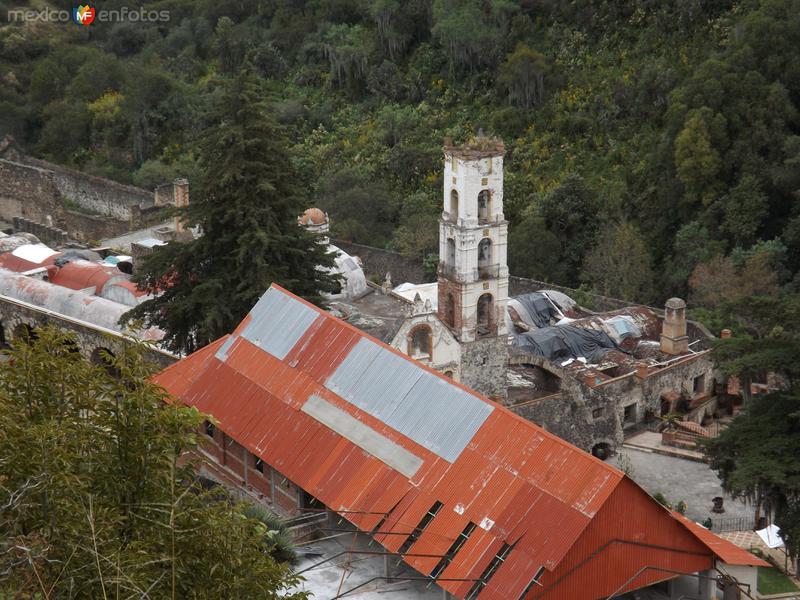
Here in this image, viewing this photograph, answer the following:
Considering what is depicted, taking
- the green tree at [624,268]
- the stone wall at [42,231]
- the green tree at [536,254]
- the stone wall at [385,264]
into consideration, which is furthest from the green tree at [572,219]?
the stone wall at [42,231]

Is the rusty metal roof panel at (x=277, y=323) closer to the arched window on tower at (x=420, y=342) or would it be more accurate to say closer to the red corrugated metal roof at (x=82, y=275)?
the arched window on tower at (x=420, y=342)

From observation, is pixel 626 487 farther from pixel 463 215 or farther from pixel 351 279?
pixel 351 279

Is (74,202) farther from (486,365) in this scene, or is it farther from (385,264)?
(486,365)

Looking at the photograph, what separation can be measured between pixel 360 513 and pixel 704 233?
22.3 metres

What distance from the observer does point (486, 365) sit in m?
32.9

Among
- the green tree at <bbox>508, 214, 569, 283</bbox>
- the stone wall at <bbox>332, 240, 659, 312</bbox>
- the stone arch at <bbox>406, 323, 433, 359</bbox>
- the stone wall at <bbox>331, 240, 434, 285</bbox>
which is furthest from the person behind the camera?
the stone wall at <bbox>331, 240, 434, 285</bbox>

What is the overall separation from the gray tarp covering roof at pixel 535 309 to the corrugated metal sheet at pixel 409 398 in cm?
1297

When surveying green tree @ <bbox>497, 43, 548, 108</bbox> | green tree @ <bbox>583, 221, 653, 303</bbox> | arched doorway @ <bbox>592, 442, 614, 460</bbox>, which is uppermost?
green tree @ <bbox>497, 43, 548, 108</bbox>

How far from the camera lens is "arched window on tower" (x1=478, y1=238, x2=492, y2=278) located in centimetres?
3259

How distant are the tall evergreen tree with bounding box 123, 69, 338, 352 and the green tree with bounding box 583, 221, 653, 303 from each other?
11.8 m

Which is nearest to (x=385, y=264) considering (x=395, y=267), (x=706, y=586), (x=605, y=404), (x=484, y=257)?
(x=395, y=267)

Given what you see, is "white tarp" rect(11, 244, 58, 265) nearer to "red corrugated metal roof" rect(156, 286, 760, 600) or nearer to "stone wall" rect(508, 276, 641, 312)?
"stone wall" rect(508, 276, 641, 312)

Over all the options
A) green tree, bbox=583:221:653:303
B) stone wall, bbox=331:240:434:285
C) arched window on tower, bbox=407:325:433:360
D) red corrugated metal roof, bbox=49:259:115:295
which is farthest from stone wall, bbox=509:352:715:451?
red corrugated metal roof, bbox=49:259:115:295

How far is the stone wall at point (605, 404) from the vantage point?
1243 inches
